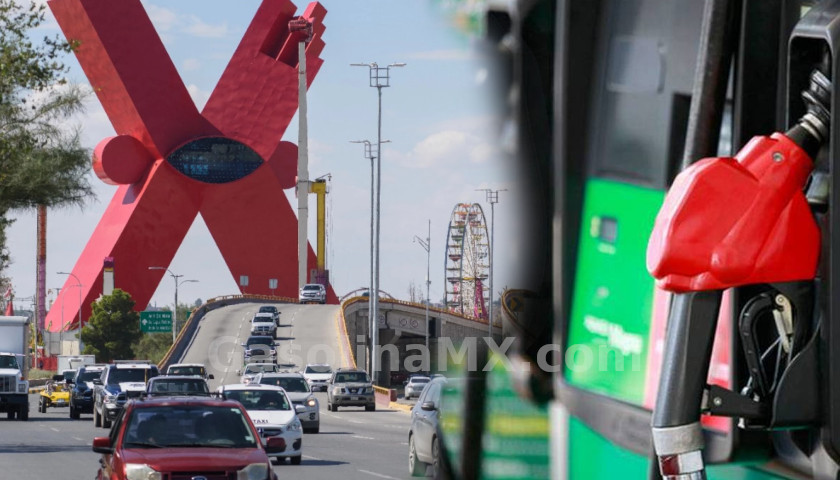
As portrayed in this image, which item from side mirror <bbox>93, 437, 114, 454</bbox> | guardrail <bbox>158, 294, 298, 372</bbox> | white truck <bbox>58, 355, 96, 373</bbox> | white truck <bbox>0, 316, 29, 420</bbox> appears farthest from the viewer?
guardrail <bbox>158, 294, 298, 372</bbox>

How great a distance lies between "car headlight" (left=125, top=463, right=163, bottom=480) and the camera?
12859 millimetres

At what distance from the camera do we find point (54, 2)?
2970 inches

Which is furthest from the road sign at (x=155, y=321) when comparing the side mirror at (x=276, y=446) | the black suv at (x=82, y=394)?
the side mirror at (x=276, y=446)

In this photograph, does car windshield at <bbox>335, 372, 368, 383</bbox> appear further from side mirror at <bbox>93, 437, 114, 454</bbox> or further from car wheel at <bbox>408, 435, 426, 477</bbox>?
car wheel at <bbox>408, 435, 426, 477</bbox>

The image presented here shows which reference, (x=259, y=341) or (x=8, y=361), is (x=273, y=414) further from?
(x=259, y=341)

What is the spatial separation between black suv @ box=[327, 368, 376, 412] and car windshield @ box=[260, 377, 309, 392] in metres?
12.0

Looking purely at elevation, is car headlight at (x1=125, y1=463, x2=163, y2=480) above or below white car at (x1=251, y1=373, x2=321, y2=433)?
above

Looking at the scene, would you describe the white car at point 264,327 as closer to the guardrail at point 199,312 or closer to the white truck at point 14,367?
the guardrail at point 199,312

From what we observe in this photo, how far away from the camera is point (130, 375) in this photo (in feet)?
117

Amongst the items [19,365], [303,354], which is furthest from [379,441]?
[303,354]

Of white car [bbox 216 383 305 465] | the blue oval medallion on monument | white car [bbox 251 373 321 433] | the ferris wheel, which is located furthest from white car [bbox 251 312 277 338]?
the ferris wheel

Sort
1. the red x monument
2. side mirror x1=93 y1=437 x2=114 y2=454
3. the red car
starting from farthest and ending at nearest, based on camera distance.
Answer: the red x monument
side mirror x1=93 y1=437 x2=114 y2=454
the red car

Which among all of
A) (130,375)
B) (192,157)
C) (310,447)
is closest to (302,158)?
(192,157)

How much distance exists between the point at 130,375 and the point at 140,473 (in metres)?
23.4
